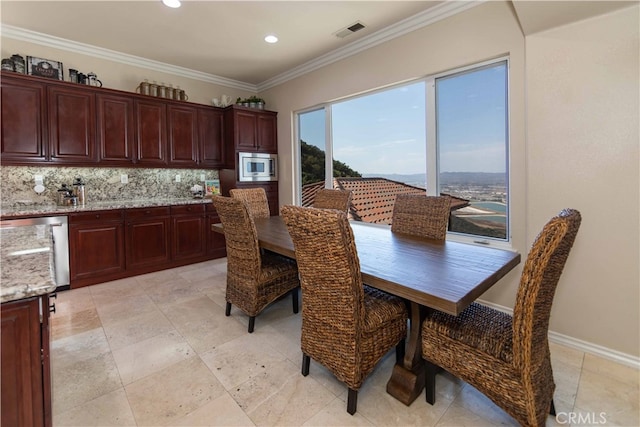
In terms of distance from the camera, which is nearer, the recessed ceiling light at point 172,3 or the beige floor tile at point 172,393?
the beige floor tile at point 172,393

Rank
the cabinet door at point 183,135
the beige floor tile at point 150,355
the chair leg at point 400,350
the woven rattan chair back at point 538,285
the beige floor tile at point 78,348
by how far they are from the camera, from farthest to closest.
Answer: the cabinet door at point 183,135 < the beige floor tile at point 78,348 < the beige floor tile at point 150,355 < the chair leg at point 400,350 < the woven rattan chair back at point 538,285

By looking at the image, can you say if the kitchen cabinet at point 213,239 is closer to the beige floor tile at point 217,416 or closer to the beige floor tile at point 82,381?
the beige floor tile at point 82,381

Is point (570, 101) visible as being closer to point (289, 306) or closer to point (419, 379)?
point (419, 379)

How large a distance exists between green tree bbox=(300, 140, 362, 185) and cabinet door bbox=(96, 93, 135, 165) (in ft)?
7.63

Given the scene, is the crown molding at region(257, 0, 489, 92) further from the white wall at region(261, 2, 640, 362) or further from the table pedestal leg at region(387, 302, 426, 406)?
the table pedestal leg at region(387, 302, 426, 406)

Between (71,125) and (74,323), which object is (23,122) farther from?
(74,323)

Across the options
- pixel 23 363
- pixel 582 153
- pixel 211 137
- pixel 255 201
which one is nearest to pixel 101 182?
pixel 211 137

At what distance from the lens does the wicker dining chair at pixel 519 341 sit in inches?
45.1

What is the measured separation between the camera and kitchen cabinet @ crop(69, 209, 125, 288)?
3314 mm

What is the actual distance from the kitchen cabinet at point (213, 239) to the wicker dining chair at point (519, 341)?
3536 mm

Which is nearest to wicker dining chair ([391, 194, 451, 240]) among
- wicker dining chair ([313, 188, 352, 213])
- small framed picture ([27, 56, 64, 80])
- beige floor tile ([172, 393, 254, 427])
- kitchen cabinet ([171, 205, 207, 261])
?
wicker dining chair ([313, 188, 352, 213])

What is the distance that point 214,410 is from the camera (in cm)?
164

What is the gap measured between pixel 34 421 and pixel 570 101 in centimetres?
327

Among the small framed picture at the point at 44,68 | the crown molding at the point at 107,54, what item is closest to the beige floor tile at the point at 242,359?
the small framed picture at the point at 44,68
